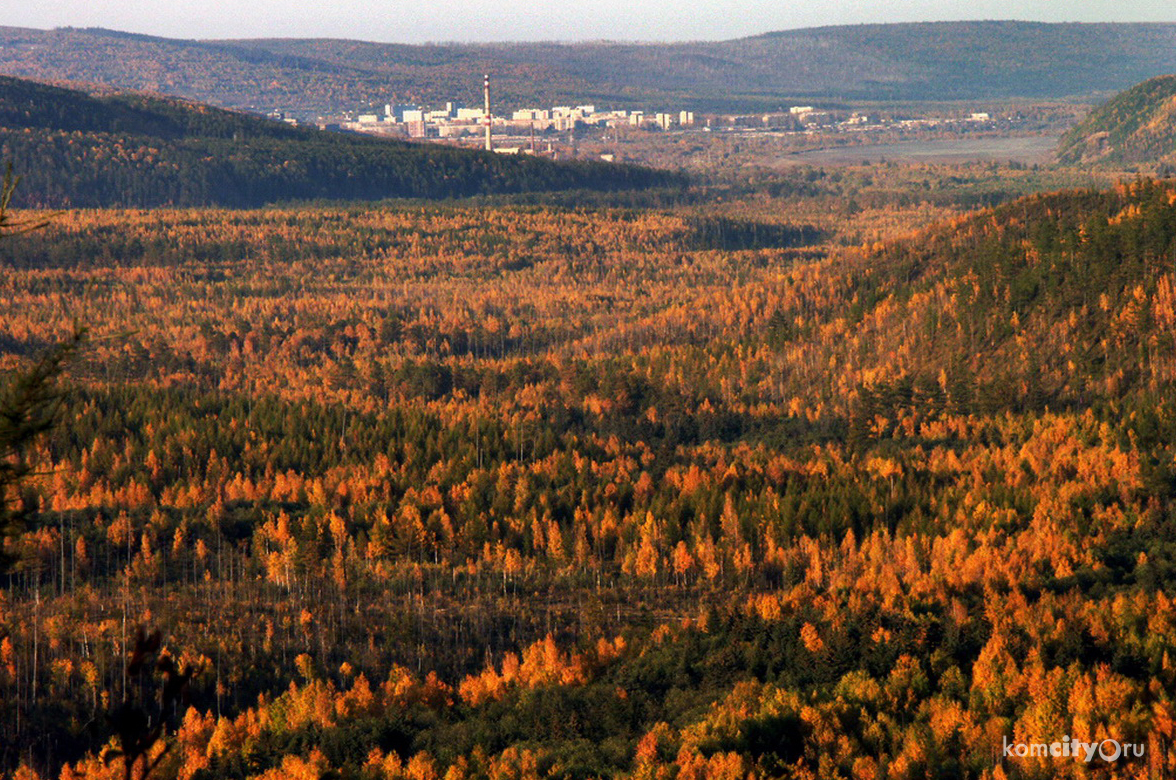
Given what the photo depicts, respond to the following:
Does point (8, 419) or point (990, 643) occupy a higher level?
point (8, 419)

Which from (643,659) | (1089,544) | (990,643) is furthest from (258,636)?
(1089,544)

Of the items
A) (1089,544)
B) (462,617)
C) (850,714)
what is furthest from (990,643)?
(462,617)

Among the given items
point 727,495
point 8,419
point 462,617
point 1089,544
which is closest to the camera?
point 8,419

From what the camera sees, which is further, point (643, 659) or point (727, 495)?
point (727, 495)

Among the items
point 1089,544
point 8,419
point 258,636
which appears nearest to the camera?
point 8,419

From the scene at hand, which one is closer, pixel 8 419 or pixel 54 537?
pixel 8 419

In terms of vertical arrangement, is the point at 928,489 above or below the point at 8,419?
below

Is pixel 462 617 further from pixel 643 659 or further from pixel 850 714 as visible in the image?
pixel 850 714

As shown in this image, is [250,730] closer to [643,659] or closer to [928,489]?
[643,659]

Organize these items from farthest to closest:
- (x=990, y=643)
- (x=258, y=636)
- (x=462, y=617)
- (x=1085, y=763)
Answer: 1. (x=462, y=617)
2. (x=258, y=636)
3. (x=990, y=643)
4. (x=1085, y=763)
